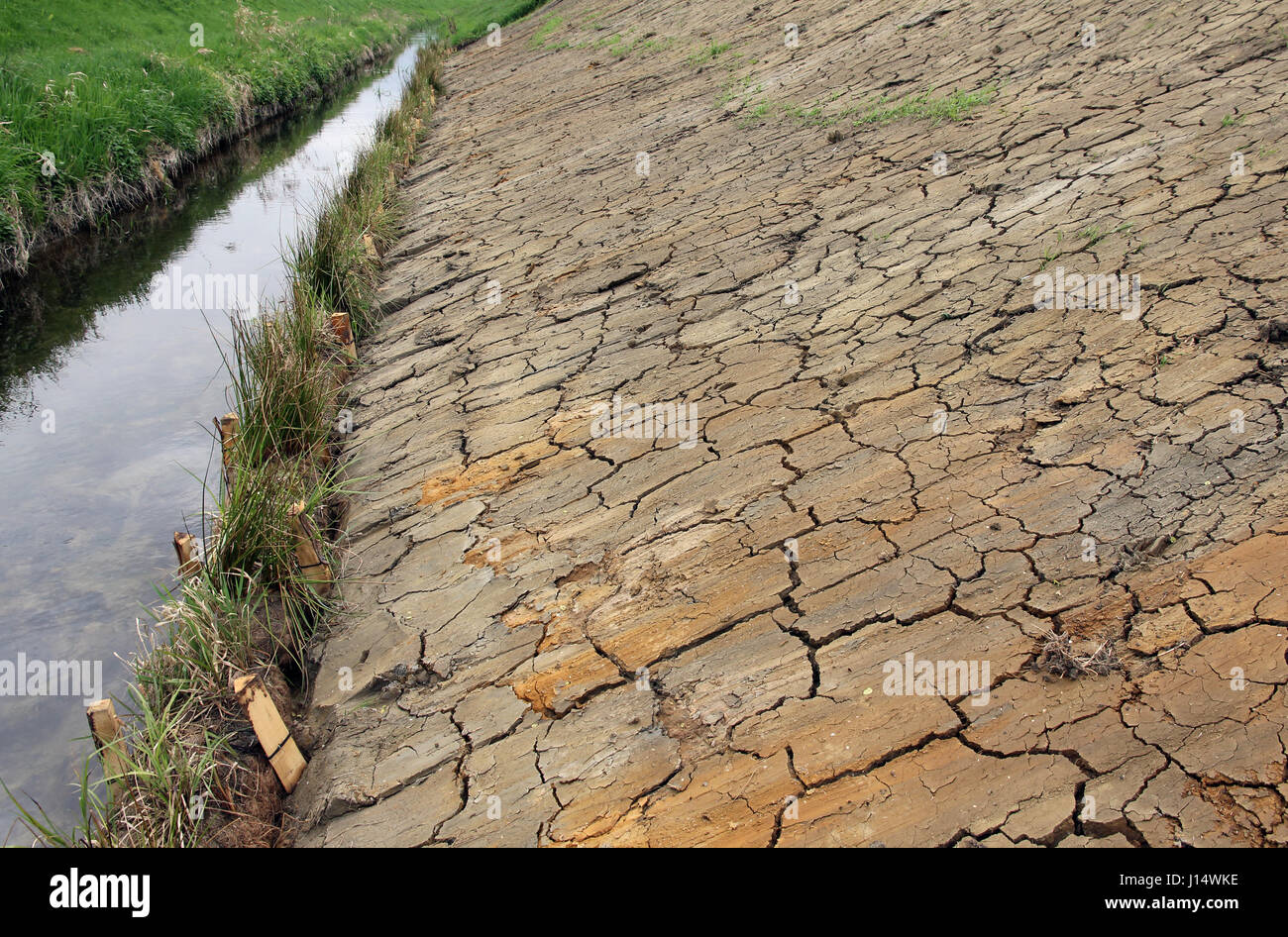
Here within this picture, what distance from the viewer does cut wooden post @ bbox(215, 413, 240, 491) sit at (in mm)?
4305

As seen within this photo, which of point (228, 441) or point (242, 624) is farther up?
point (228, 441)

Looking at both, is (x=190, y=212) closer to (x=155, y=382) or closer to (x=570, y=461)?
(x=155, y=382)

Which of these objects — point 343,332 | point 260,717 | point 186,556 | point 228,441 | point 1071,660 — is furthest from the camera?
point 343,332

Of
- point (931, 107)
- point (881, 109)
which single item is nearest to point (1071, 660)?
point (931, 107)

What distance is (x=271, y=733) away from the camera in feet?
10.2

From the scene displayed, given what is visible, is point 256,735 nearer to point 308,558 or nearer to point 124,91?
point 308,558

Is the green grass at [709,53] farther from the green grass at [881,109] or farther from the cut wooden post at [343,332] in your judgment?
the cut wooden post at [343,332]

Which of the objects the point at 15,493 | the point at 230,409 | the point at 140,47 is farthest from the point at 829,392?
the point at 140,47

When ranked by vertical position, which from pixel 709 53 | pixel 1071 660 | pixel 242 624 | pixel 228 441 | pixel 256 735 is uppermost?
pixel 709 53

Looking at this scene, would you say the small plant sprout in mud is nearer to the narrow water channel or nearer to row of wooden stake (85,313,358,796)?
row of wooden stake (85,313,358,796)

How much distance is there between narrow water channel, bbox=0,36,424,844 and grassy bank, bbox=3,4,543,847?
0.42m

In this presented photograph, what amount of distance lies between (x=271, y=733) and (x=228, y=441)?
1994mm

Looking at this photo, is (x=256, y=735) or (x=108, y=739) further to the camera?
(x=256, y=735)

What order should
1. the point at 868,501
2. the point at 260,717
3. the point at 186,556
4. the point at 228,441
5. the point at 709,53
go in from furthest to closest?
1. the point at 709,53
2. the point at 228,441
3. the point at 186,556
4. the point at 868,501
5. the point at 260,717
